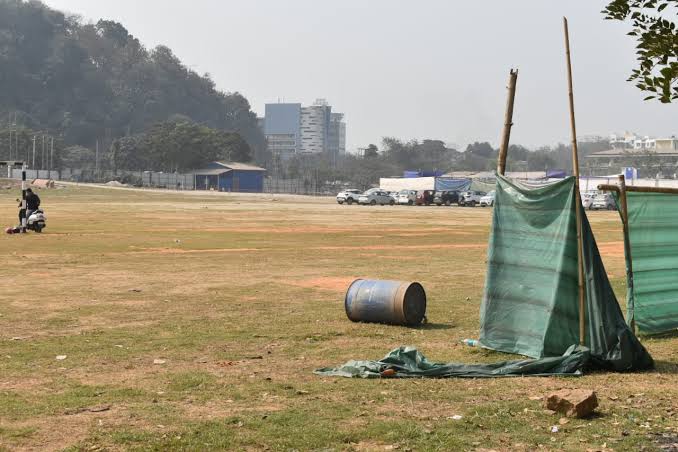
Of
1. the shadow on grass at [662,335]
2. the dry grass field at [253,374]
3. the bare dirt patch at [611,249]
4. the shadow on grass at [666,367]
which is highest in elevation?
the bare dirt patch at [611,249]

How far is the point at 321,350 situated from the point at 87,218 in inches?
1604

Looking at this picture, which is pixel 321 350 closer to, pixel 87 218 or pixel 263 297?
pixel 263 297

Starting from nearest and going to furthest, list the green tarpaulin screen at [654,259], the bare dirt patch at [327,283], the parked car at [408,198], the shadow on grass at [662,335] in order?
the green tarpaulin screen at [654,259]
the shadow on grass at [662,335]
the bare dirt patch at [327,283]
the parked car at [408,198]

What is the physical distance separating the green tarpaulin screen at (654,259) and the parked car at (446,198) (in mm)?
80218

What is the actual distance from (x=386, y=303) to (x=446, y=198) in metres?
80.8

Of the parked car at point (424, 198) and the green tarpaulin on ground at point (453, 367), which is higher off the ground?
the parked car at point (424, 198)

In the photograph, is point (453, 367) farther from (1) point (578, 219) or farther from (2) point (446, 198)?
(2) point (446, 198)

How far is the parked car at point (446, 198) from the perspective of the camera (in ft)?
309

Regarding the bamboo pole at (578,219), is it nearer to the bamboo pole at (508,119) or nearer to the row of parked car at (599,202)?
the bamboo pole at (508,119)

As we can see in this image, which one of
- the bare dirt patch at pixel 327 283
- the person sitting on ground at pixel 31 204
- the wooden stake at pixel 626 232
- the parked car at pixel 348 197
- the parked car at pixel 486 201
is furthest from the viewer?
the parked car at pixel 348 197

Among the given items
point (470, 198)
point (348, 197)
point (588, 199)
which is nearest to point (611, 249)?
point (588, 199)

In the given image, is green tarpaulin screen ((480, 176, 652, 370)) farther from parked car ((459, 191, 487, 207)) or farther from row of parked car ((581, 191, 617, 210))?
parked car ((459, 191, 487, 207))

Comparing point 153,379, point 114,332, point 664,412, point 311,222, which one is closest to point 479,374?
point 664,412

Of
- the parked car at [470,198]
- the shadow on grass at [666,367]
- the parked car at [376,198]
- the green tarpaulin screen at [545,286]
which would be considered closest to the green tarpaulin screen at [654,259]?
the shadow on grass at [666,367]
